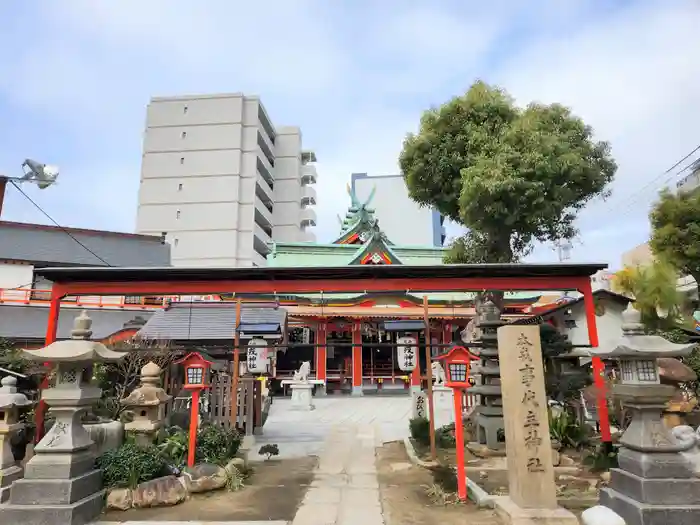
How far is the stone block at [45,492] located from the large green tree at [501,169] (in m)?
11.6

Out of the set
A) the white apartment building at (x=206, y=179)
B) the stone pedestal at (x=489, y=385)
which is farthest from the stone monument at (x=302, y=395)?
the white apartment building at (x=206, y=179)

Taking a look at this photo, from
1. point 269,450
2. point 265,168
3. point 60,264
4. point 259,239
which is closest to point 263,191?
point 265,168

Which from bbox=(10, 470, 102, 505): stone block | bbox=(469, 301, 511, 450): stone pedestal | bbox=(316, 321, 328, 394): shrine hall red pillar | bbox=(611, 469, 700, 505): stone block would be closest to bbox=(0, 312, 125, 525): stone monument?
bbox=(10, 470, 102, 505): stone block

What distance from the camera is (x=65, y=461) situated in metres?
6.36

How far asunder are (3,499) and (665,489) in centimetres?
913

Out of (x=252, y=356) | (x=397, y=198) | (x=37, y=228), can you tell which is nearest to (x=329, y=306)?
(x=252, y=356)

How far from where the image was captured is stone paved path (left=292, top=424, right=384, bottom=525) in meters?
6.27

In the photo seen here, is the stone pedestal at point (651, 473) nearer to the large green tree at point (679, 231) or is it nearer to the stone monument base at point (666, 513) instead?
the stone monument base at point (666, 513)

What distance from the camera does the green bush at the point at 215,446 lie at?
8.34 metres

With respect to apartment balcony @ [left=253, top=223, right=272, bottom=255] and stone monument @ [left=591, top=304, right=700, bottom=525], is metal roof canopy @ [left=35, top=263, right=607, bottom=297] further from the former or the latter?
apartment balcony @ [left=253, top=223, right=272, bottom=255]

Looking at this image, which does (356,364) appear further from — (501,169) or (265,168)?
(265,168)

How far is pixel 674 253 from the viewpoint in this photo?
1567cm

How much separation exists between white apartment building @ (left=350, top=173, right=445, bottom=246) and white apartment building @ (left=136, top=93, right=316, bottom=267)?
17124mm

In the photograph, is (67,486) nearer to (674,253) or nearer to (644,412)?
(644,412)
